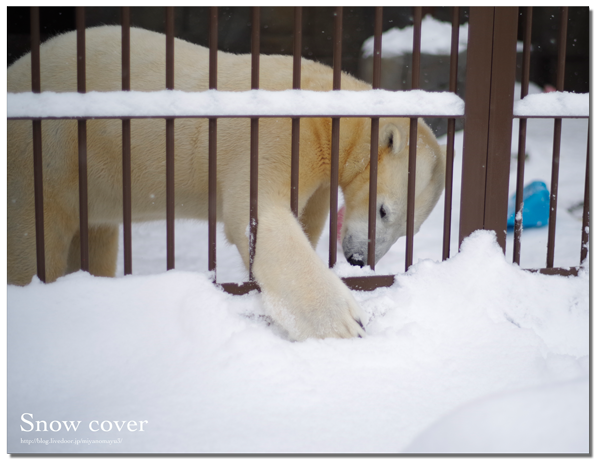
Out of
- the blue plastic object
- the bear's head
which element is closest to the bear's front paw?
the bear's head

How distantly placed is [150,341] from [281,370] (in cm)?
47

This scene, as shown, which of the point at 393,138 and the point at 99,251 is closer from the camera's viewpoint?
the point at 393,138

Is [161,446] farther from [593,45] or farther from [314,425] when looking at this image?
[593,45]

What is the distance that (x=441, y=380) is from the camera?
1636 mm

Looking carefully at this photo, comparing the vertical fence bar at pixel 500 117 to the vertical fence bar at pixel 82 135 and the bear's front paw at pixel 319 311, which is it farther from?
the vertical fence bar at pixel 82 135

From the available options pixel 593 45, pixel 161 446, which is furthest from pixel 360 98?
pixel 161 446

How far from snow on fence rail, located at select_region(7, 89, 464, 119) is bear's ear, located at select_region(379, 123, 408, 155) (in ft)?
0.47

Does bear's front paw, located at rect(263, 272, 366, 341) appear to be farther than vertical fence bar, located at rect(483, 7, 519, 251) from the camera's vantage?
No

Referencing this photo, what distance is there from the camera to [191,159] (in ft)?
7.59

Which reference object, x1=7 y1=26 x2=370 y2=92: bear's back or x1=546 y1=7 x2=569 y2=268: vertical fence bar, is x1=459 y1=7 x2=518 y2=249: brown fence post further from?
x1=7 y1=26 x2=370 y2=92: bear's back

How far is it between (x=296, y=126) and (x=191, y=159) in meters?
0.51

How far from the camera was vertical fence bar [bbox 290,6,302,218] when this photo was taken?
2.01 meters

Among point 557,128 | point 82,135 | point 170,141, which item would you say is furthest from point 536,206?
point 82,135

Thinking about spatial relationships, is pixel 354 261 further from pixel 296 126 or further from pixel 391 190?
pixel 296 126
